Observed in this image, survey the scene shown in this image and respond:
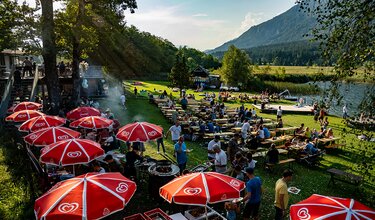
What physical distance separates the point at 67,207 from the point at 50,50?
1765 cm

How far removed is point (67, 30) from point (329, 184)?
69.5ft

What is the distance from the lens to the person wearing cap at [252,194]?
8.70 meters

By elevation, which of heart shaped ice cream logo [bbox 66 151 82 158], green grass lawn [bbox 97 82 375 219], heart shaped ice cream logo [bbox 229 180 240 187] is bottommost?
green grass lawn [bbox 97 82 375 219]

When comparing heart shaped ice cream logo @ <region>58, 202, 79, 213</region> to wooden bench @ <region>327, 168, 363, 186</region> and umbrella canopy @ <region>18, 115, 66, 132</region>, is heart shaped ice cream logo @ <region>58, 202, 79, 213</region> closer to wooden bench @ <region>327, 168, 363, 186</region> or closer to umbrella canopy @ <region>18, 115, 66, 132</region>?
umbrella canopy @ <region>18, 115, 66, 132</region>

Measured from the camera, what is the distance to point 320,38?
8422 millimetres

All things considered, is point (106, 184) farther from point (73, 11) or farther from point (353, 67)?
point (73, 11)

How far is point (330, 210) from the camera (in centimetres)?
590

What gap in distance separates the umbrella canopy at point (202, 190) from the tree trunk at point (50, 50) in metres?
17.3

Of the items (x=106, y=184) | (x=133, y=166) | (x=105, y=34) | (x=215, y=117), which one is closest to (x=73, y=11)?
(x=105, y=34)

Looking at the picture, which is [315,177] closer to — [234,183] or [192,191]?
[234,183]

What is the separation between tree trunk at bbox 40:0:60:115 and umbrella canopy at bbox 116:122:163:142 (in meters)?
11.7

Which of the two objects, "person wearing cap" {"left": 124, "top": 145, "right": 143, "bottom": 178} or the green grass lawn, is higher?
"person wearing cap" {"left": 124, "top": 145, "right": 143, "bottom": 178}

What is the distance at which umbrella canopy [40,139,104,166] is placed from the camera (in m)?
9.57

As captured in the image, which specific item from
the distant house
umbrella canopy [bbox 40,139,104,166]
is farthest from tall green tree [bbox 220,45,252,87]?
umbrella canopy [bbox 40,139,104,166]
